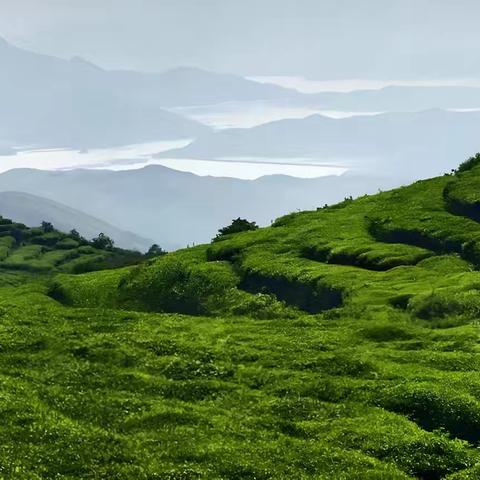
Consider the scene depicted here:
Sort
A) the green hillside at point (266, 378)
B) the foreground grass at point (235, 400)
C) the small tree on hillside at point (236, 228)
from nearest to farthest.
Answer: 1. the foreground grass at point (235, 400)
2. the green hillside at point (266, 378)
3. the small tree on hillside at point (236, 228)

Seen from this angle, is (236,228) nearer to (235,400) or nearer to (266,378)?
(266,378)

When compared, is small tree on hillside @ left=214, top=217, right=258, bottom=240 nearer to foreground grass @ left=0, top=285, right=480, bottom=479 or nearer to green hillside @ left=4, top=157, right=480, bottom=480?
green hillside @ left=4, top=157, right=480, bottom=480

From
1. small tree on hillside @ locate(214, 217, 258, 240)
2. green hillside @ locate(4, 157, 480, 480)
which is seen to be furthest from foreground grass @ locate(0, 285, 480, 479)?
small tree on hillside @ locate(214, 217, 258, 240)

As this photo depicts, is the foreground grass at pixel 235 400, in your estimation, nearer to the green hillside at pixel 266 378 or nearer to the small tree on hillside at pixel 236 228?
the green hillside at pixel 266 378

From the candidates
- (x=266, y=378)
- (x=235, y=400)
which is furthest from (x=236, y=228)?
(x=235, y=400)

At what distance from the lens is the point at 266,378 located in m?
40.0

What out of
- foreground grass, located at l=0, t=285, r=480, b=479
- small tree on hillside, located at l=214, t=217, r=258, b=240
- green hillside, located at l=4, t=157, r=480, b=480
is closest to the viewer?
foreground grass, located at l=0, t=285, r=480, b=479

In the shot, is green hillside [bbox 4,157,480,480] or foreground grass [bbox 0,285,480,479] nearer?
foreground grass [bbox 0,285,480,479]

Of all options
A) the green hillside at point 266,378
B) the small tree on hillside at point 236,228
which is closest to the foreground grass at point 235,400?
the green hillside at point 266,378

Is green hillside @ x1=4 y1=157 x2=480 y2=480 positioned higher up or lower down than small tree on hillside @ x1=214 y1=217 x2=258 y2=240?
lower down

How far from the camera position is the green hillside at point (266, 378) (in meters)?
30.7

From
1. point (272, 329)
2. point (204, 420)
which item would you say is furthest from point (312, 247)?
point (204, 420)

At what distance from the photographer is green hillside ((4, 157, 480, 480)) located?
3073 cm

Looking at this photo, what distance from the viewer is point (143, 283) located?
7756 cm
